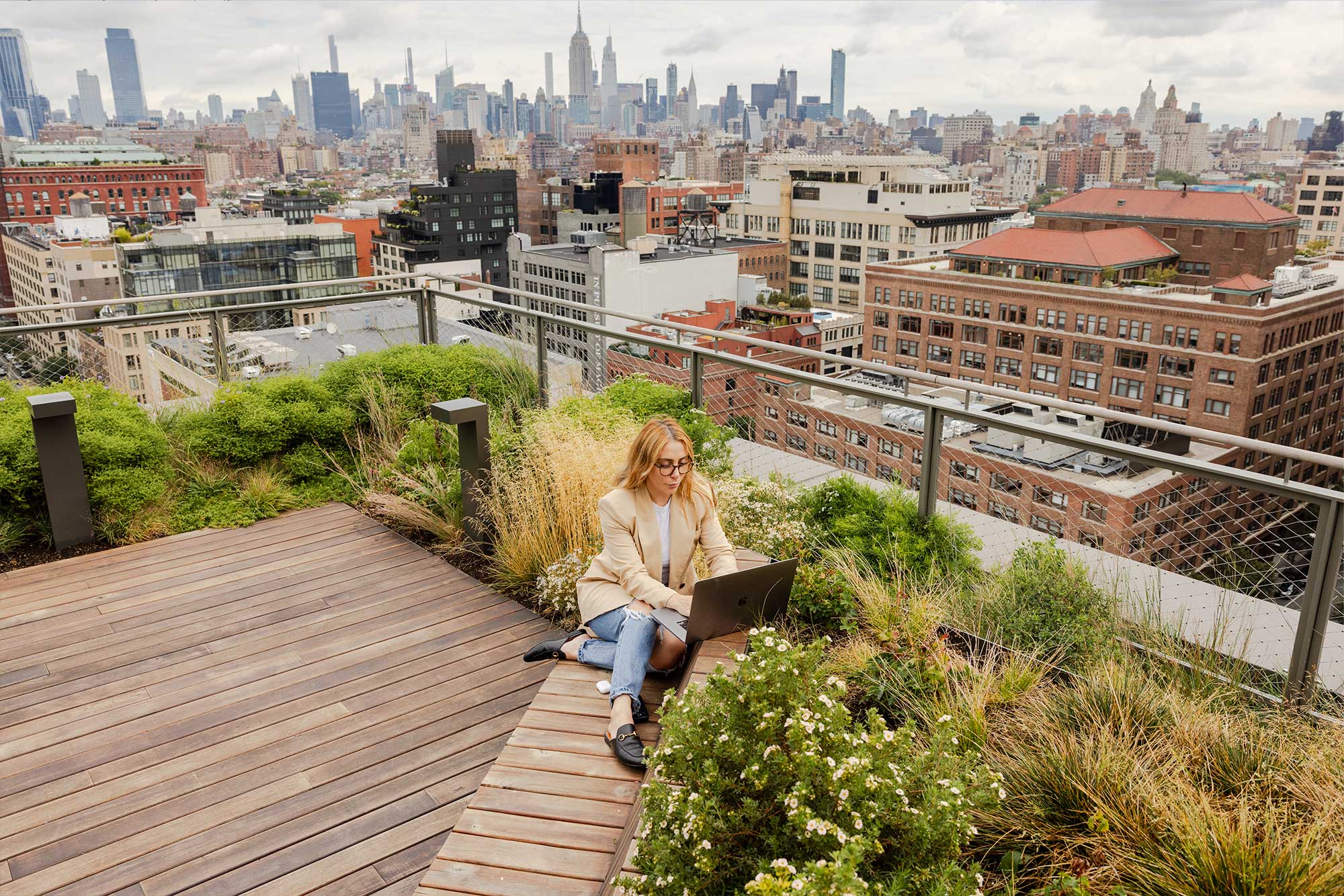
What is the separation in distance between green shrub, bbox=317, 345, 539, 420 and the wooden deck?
157 centimetres

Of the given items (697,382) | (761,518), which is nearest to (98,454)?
(697,382)

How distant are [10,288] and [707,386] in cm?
10186

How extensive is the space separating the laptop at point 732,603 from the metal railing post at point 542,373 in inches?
135

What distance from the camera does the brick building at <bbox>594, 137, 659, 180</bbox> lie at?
129500mm

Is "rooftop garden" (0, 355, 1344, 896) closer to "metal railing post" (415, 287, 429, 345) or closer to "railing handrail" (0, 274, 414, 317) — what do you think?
"railing handrail" (0, 274, 414, 317)

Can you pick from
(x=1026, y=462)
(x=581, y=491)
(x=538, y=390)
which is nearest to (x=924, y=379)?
(x=581, y=491)

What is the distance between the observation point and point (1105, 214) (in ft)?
242

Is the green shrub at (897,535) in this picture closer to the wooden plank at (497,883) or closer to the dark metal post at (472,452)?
the dark metal post at (472,452)

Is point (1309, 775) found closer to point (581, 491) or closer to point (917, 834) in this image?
point (917, 834)

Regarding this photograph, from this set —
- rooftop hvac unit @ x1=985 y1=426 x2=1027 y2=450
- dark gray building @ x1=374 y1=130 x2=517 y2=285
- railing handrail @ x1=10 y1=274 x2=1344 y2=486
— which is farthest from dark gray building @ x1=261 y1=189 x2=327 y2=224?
railing handrail @ x1=10 y1=274 x2=1344 y2=486

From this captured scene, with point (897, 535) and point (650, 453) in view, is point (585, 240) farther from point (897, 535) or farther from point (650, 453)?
point (650, 453)

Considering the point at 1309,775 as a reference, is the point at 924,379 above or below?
above

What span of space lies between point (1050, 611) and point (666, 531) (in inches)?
59.7

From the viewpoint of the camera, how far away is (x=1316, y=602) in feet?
9.55
